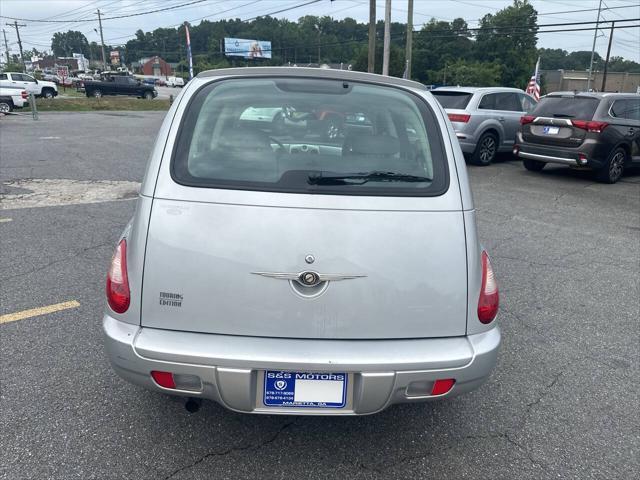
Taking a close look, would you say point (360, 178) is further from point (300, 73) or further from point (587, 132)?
point (587, 132)

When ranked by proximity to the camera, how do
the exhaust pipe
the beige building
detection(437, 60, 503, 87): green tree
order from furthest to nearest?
1. the beige building
2. detection(437, 60, 503, 87): green tree
3. the exhaust pipe

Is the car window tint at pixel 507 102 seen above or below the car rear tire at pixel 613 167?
above

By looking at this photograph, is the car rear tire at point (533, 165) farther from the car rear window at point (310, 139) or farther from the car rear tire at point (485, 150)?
the car rear window at point (310, 139)

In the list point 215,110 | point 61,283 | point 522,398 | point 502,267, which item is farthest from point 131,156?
point 522,398

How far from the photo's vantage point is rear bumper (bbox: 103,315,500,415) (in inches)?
77.0

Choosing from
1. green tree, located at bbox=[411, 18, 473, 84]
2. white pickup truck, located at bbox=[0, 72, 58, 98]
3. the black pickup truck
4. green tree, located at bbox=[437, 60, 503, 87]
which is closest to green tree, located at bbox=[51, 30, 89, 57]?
green tree, located at bbox=[411, 18, 473, 84]

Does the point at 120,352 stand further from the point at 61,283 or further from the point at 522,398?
the point at 61,283

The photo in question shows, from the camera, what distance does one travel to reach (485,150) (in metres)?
11.3

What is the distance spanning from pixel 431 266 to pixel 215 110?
49.6 inches

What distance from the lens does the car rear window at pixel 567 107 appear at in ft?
30.0

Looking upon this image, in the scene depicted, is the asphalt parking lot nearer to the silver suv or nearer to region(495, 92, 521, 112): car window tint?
the silver suv

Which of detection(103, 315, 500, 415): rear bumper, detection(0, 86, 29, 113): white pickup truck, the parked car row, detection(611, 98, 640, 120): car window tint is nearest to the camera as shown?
detection(103, 315, 500, 415): rear bumper

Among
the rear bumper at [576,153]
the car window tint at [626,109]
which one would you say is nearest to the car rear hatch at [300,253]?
the rear bumper at [576,153]

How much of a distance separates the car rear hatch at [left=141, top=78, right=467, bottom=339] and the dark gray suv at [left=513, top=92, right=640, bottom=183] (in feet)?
26.9
